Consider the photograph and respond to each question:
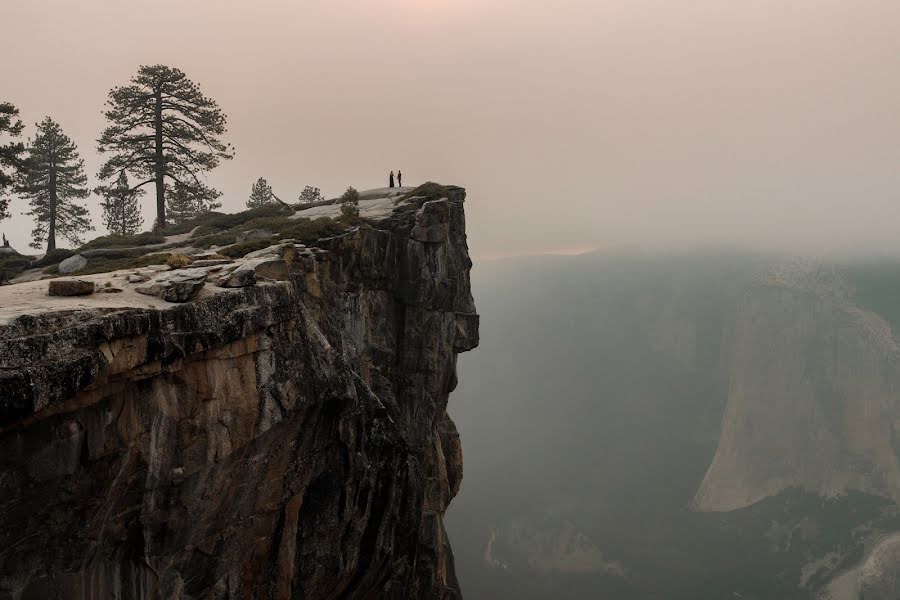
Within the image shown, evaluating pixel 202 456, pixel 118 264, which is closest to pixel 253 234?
pixel 118 264

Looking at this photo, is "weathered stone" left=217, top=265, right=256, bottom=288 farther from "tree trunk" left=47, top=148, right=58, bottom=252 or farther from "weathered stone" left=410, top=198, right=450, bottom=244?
"tree trunk" left=47, top=148, right=58, bottom=252

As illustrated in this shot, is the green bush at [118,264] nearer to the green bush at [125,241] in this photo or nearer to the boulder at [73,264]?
the boulder at [73,264]

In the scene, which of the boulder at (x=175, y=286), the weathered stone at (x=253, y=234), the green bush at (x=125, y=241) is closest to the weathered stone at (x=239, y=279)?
the boulder at (x=175, y=286)

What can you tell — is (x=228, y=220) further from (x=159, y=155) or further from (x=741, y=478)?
(x=741, y=478)

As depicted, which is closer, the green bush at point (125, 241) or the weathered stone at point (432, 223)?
the green bush at point (125, 241)

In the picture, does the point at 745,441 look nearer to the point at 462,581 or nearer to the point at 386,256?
the point at 462,581

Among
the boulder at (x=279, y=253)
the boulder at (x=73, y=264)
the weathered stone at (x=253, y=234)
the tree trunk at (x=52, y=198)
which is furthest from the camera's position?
the tree trunk at (x=52, y=198)
